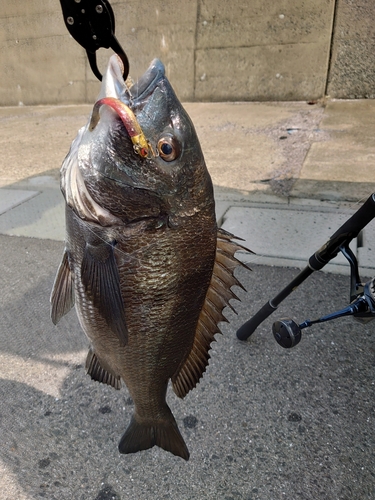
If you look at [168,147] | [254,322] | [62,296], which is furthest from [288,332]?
[168,147]

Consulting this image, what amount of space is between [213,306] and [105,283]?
43 centimetres

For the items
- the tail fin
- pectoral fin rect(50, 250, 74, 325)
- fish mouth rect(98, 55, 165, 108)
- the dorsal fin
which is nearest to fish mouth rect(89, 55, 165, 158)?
fish mouth rect(98, 55, 165, 108)

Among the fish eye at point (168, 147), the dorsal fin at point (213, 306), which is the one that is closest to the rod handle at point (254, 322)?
the dorsal fin at point (213, 306)

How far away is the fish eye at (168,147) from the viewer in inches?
46.0

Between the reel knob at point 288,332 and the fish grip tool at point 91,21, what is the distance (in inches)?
55.5

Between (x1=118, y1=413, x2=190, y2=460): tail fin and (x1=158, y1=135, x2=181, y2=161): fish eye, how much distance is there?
1.02m

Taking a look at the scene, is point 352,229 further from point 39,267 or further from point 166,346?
point 39,267

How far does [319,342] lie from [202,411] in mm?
862

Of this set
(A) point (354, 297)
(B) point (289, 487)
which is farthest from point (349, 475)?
(A) point (354, 297)

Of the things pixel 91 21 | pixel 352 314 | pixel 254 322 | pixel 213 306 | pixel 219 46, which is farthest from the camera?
pixel 219 46

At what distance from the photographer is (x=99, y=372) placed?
1.62 meters

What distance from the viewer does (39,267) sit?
3.56 meters

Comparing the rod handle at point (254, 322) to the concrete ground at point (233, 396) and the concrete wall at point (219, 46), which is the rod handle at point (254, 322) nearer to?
the concrete ground at point (233, 396)

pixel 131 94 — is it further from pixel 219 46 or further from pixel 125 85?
pixel 219 46
